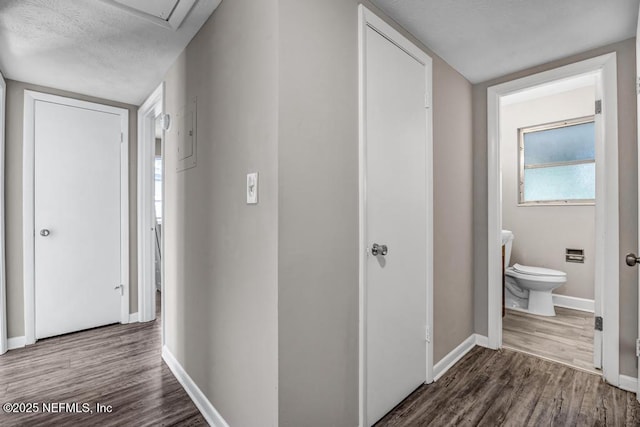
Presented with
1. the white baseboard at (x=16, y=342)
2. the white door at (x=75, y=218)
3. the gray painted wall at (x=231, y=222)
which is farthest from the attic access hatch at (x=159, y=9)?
the white baseboard at (x=16, y=342)

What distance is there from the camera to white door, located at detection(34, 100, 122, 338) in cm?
267

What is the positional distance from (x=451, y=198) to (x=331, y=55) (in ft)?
4.82

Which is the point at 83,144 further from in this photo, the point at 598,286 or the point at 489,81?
the point at 598,286

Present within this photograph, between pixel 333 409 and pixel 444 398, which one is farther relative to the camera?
pixel 444 398

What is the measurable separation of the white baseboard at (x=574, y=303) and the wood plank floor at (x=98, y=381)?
3.86 meters

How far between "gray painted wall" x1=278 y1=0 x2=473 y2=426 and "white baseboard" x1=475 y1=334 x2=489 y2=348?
1.62 metres

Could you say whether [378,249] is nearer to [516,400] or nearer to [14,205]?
[516,400]

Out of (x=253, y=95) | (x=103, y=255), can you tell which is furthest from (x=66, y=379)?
(x=253, y=95)

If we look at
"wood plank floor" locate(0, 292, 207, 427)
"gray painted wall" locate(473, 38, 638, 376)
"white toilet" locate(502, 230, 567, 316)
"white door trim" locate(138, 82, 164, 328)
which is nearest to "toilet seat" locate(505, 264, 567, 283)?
"white toilet" locate(502, 230, 567, 316)

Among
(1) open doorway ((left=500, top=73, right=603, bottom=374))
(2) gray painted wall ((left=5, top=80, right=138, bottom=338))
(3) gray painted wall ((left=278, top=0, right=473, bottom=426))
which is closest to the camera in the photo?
(3) gray painted wall ((left=278, top=0, right=473, bottom=426))

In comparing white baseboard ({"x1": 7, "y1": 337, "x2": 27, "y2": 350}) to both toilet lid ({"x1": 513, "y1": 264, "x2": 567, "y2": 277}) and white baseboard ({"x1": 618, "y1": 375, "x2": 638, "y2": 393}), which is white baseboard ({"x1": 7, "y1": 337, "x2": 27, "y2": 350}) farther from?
toilet lid ({"x1": 513, "y1": 264, "x2": 567, "y2": 277})

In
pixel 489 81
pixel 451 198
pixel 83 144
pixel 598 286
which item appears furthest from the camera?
A: pixel 83 144

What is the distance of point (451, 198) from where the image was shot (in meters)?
2.29

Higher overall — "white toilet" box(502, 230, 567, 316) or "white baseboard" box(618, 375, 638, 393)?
"white toilet" box(502, 230, 567, 316)
